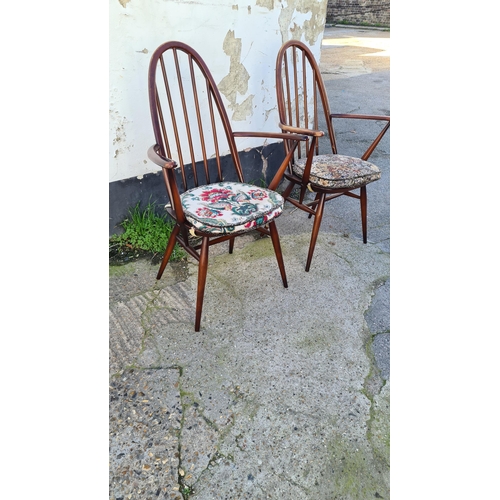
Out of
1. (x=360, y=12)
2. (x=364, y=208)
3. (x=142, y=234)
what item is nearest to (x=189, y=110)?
(x=142, y=234)

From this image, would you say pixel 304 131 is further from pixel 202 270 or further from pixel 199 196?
pixel 202 270

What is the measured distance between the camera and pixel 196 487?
1.08 meters

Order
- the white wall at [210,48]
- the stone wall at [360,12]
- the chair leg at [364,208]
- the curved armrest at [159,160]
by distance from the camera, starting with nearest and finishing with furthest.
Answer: the curved armrest at [159,160], the white wall at [210,48], the chair leg at [364,208], the stone wall at [360,12]

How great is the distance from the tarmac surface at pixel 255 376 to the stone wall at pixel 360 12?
1555 cm

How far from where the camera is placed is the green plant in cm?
211

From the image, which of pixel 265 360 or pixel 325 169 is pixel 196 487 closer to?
pixel 265 360

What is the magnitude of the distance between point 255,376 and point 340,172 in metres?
0.99

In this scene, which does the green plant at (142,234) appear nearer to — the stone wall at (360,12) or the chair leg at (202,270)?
the chair leg at (202,270)

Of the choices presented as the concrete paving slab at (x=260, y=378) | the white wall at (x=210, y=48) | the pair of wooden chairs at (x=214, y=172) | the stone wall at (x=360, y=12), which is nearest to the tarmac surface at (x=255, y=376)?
the concrete paving slab at (x=260, y=378)

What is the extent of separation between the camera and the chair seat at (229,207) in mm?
1424

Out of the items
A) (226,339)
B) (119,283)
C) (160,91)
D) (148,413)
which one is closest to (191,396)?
(148,413)

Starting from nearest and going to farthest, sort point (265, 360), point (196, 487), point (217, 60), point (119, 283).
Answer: point (196, 487) → point (265, 360) → point (119, 283) → point (217, 60)

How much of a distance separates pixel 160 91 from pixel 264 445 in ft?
5.35

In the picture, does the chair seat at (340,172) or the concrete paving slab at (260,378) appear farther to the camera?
the chair seat at (340,172)
